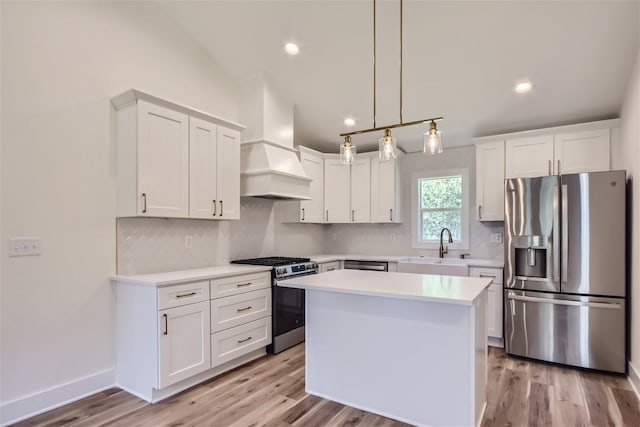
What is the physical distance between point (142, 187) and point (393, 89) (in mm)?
2639

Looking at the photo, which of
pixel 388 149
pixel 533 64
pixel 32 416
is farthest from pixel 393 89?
pixel 32 416

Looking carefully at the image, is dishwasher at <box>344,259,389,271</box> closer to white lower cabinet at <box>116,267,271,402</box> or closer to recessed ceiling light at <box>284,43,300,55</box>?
white lower cabinet at <box>116,267,271,402</box>

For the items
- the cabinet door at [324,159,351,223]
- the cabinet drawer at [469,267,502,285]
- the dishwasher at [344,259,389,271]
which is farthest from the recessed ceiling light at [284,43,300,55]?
the cabinet drawer at [469,267,502,285]

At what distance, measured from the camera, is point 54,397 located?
8.36 feet

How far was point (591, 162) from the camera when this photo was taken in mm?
3631

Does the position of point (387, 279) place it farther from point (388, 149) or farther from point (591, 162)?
point (591, 162)

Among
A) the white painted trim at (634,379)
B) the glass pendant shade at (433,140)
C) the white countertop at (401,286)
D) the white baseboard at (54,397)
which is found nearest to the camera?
the white countertop at (401,286)

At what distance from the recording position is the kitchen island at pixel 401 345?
2.12m


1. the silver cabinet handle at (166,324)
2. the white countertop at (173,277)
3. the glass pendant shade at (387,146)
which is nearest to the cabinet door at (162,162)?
the white countertop at (173,277)

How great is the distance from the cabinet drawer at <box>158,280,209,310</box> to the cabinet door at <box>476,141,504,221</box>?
311cm

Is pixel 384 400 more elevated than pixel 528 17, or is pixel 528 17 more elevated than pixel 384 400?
pixel 528 17

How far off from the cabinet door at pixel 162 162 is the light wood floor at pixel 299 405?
4.62 feet

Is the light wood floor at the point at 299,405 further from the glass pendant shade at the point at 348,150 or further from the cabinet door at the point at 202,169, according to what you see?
the glass pendant shade at the point at 348,150

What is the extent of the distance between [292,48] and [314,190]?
185 cm
